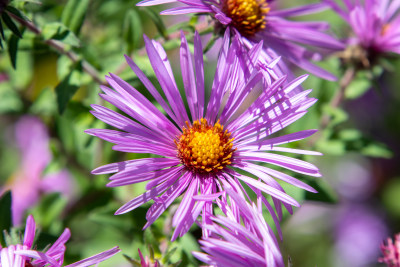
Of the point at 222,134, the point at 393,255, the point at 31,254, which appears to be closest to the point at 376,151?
the point at 393,255

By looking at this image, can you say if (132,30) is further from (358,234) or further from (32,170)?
(358,234)

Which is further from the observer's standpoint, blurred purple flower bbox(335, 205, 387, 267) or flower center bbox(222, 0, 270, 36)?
blurred purple flower bbox(335, 205, 387, 267)

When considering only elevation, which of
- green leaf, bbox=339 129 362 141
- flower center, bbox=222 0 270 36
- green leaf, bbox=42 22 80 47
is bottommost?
green leaf, bbox=339 129 362 141

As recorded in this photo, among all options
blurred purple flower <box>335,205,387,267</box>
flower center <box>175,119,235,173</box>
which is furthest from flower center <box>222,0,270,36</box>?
blurred purple flower <box>335,205,387,267</box>

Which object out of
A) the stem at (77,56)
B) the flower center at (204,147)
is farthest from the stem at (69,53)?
the flower center at (204,147)

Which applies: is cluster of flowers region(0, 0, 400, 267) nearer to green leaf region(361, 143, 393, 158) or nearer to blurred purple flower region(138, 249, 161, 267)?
blurred purple flower region(138, 249, 161, 267)

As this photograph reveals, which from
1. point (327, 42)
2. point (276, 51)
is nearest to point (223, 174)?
point (276, 51)
